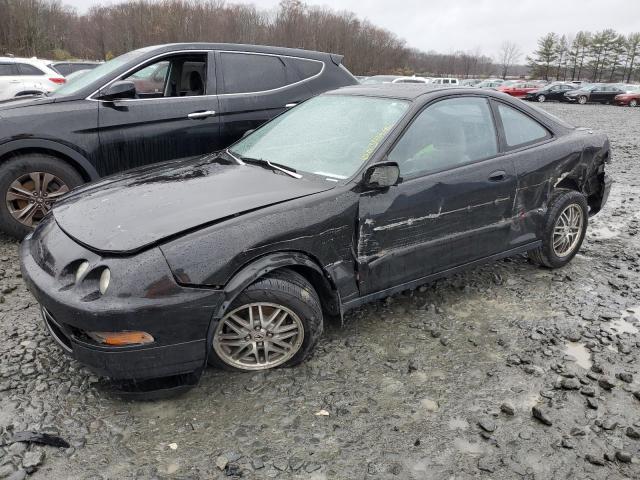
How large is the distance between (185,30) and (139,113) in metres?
62.6

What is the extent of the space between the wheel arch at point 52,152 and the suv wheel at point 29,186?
0.05 metres

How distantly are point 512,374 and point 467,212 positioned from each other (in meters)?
1.10

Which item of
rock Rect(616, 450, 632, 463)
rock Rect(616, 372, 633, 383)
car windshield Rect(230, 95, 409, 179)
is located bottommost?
rock Rect(616, 450, 632, 463)

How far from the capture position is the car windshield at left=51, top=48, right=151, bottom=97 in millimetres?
4594

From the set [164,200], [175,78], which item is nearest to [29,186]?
[175,78]

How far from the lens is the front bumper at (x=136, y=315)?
229 centimetres

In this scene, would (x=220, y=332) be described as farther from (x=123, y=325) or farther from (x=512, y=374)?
(x=512, y=374)

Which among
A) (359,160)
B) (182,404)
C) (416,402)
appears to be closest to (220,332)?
(182,404)

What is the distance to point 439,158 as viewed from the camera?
131 inches

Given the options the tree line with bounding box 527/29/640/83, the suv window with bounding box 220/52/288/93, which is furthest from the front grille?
the tree line with bounding box 527/29/640/83

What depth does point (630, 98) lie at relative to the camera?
101ft

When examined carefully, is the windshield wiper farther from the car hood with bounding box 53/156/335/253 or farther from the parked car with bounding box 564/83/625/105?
the parked car with bounding box 564/83/625/105

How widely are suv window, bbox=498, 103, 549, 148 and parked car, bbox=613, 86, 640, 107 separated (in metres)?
32.9

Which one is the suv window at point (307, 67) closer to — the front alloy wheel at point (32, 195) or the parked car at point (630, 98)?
the front alloy wheel at point (32, 195)
